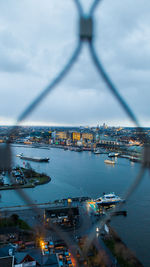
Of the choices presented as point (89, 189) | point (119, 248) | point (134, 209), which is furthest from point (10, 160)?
point (89, 189)

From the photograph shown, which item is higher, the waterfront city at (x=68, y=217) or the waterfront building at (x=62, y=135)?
the waterfront building at (x=62, y=135)

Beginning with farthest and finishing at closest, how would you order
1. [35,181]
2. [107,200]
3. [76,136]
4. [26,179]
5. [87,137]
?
1. [76,136]
2. [87,137]
3. [26,179]
4. [35,181]
5. [107,200]

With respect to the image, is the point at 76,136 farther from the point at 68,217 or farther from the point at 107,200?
the point at 68,217

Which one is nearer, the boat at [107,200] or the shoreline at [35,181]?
the boat at [107,200]

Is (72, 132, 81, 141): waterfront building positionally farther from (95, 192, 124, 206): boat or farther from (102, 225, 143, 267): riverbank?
(102, 225, 143, 267): riverbank

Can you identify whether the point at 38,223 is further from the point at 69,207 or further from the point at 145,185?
the point at 145,185

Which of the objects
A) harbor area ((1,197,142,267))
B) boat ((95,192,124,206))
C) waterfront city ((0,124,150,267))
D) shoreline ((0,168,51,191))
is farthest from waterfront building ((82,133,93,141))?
harbor area ((1,197,142,267))

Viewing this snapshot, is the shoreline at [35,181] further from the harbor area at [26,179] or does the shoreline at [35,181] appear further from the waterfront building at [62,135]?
the waterfront building at [62,135]

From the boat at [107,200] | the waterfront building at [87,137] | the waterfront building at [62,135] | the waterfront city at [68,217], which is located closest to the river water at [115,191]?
the waterfront city at [68,217]

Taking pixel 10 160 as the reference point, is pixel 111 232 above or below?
below

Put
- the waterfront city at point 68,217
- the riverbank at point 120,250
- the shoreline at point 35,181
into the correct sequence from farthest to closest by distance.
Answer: the shoreline at point 35,181 → the riverbank at point 120,250 → the waterfront city at point 68,217

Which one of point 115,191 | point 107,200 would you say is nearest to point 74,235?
point 107,200
